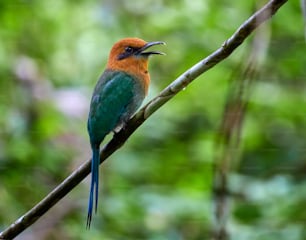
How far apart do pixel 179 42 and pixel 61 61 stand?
1.00m

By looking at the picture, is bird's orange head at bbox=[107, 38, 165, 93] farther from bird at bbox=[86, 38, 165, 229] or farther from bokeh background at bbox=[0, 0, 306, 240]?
bokeh background at bbox=[0, 0, 306, 240]

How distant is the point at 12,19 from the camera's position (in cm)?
479

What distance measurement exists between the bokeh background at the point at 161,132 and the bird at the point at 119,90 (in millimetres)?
527

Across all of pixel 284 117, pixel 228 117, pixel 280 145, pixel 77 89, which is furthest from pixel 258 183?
pixel 228 117

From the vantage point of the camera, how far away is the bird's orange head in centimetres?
268

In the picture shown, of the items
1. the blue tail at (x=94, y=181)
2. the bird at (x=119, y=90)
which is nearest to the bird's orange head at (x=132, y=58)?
the bird at (x=119, y=90)

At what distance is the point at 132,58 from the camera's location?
2.71 m

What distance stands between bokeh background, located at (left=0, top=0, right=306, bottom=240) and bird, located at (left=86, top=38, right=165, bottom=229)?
0.53 m

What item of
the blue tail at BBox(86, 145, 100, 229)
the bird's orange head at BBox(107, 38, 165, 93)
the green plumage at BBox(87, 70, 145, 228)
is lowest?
the blue tail at BBox(86, 145, 100, 229)

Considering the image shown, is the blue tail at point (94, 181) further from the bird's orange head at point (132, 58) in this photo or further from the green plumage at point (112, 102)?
the bird's orange head at point (132, 58)

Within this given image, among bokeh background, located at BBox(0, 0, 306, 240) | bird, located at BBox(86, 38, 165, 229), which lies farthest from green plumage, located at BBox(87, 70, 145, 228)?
bokeh background, located at BBox(0, 0, 306, 240)

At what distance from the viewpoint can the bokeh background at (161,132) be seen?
308 centimetres

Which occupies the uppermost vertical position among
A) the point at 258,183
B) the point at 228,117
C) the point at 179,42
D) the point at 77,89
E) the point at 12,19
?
the point at 12,19

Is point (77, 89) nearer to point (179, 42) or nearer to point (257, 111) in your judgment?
point (179, 42)
